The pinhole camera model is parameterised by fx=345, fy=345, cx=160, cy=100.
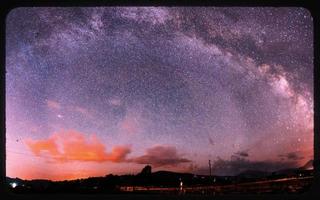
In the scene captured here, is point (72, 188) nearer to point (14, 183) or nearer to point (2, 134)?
point (14, 183)

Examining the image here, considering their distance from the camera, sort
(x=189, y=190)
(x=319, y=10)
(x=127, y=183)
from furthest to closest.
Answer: (x=127, y=183)
(x=189, y=190)
(x=319, y=10)

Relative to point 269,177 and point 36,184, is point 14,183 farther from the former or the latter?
point 269,177

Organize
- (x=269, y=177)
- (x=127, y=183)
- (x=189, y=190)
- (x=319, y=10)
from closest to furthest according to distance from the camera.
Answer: (x=319, y=10) → (x=189, y=190) → (x=127, y=183) → (x=269, y=177)

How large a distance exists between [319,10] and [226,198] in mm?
1142

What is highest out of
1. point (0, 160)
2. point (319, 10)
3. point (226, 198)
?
point (319, 10)

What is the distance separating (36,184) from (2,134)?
15.3 inches

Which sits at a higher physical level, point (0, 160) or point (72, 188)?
point (0, 160)

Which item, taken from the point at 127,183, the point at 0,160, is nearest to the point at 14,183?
the point at 0,160

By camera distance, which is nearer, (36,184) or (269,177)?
(36,184)

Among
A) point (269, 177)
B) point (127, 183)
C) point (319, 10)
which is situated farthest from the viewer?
point (269, 177)

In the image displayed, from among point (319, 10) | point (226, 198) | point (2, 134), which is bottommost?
point (226, 198)

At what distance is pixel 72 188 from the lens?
207 centimetres
